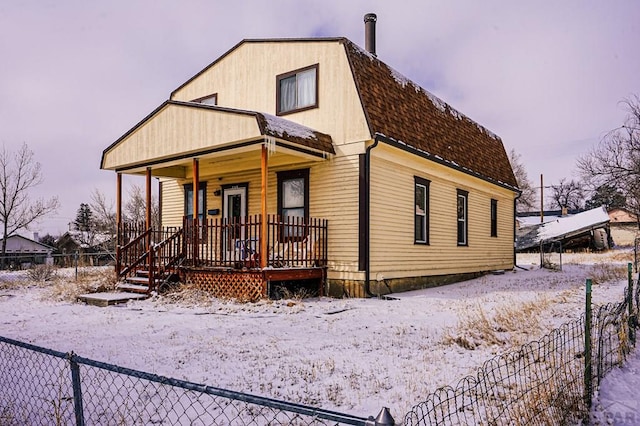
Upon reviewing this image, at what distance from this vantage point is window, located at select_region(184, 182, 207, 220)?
1453 centimetres

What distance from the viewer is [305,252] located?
1080 cm

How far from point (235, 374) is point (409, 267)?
8.40 meters

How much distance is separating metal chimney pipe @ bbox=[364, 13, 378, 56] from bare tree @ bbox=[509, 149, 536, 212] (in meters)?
33.2

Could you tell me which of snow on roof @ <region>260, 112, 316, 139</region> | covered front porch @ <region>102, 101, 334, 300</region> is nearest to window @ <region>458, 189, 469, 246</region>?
covered front porch @ <region>102, 101, 334, 300</region>

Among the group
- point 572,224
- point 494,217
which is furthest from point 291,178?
point 572,224

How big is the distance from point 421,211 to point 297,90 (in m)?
4.80

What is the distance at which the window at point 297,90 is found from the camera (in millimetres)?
12039

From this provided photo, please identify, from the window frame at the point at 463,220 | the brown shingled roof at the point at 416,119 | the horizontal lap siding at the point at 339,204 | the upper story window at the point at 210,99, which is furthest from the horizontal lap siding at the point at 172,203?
the window frame at the point at 463,220

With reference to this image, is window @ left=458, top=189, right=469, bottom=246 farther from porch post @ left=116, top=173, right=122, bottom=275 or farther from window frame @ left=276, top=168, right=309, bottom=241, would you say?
porch post @ left=116, top=173, right=122, bottom=275

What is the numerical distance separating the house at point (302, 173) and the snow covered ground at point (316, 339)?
107cm

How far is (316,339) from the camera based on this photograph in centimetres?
638

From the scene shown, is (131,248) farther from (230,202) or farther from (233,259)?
(233,259)

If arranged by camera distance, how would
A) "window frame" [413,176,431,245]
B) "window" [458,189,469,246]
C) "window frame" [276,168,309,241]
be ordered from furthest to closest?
"window" [458,189,469,246] → "window frame" [413,176,431,245] → "window frame" [276,168,309,241]

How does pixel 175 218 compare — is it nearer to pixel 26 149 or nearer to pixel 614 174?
pixel 614 174
